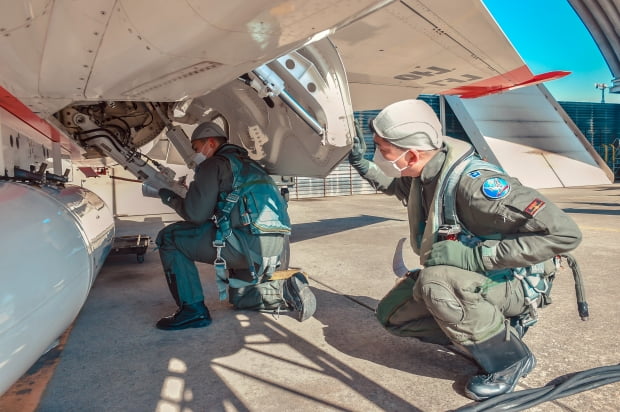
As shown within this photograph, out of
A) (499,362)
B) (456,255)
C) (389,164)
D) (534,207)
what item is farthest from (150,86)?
(499,362)

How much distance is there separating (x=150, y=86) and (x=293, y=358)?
171 cm

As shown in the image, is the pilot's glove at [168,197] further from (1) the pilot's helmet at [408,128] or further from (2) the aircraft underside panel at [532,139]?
(2) the aircraft underside panel at [532,139]

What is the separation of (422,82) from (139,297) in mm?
4262

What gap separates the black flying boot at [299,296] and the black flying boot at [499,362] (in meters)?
1.21

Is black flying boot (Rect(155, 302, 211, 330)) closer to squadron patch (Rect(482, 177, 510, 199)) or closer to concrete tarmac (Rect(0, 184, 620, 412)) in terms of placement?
concrete tarmac (Rect(0, 184, 620, 412))

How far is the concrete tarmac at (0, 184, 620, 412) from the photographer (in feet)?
6.92

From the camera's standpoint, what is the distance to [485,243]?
207cm

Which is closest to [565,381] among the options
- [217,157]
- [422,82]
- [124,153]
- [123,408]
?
[123,408]

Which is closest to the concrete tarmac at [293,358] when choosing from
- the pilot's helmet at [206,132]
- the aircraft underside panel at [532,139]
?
the pilot's helmet at [206,132]

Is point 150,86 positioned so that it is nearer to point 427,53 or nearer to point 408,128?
point 408,128

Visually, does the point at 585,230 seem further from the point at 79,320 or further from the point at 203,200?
the point at 79,320

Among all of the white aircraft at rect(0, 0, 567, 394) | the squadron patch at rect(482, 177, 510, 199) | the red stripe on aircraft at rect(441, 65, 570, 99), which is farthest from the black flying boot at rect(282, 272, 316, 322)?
the red stripe on aircraft at rect(441, 65, 570, 99)

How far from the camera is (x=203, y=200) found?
316cm

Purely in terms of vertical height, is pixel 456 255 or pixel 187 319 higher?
pixel 456 255
